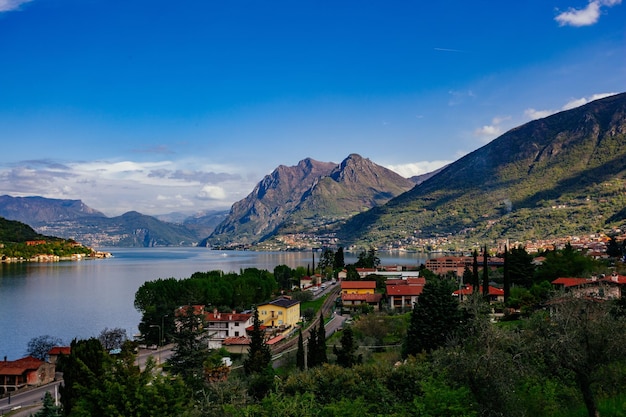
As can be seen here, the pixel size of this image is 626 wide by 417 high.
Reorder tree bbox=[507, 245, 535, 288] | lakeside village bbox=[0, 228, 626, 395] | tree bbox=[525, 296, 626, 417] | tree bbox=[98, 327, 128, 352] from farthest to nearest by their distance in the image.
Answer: tree bbox=[507, 245, 535, 288] < tree bbox=[98, 327, 128, 352] < lakeside village bbox=[0, 228, 626, 395] < tree bbox=[525, 296, 626, 417]

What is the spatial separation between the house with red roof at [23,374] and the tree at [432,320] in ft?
71.8

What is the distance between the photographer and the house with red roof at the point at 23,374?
30.8 meters

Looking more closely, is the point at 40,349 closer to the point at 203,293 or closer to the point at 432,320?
the point at 203,293

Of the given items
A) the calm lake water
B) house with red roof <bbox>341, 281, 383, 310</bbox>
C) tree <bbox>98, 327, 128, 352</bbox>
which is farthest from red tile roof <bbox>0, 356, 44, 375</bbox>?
house with red roof <bbox>341, 281, 383, 310</bbox>

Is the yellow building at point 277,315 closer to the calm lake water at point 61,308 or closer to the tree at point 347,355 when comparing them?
the calm lake water at point 61,308

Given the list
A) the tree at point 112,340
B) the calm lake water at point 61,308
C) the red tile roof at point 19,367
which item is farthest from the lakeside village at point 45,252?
the red tile roof at point 19,367

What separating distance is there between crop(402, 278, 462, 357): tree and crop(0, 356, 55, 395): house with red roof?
2188cm

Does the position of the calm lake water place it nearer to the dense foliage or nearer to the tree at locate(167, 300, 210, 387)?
the dense foliage

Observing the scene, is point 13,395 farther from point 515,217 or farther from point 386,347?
point 515,217

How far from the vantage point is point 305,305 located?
60.8 m

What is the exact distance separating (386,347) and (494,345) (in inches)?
862

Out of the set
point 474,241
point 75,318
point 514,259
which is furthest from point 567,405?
point 474,241

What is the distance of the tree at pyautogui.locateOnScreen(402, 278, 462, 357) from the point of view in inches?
1107

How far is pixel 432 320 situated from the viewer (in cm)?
2873
